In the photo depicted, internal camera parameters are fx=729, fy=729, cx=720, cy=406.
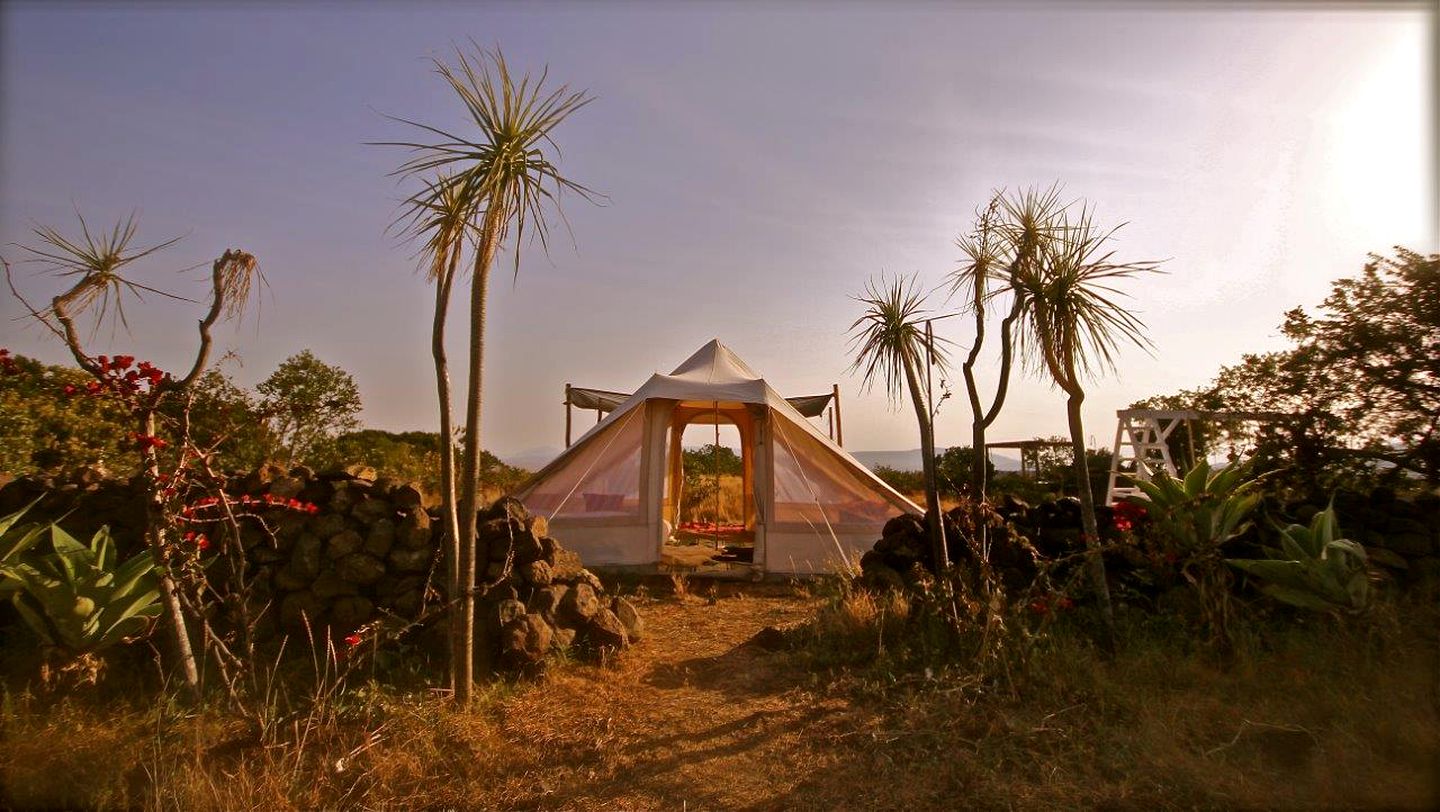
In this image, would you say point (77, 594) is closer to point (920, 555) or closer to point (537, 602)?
point (537, 602)

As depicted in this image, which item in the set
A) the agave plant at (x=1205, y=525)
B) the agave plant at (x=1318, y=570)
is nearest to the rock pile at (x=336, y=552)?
the agave plant at (x=1205, y=525)

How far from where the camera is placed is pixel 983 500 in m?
5.06

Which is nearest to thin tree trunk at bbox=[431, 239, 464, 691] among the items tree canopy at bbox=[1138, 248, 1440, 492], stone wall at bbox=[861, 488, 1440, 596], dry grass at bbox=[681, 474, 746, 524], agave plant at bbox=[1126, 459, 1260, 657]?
stone wall at bbox=[861, 488, 1440, 596]

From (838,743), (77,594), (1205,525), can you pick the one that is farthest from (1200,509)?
(77,594)

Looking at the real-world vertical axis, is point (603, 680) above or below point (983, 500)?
below

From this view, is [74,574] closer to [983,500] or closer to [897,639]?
[897,639]

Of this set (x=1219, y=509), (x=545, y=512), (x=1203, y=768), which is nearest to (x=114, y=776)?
(x=1203, y=768)

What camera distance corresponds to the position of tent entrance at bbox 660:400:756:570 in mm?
9461

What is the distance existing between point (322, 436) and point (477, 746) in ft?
17.1

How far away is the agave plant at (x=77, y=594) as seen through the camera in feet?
11.6

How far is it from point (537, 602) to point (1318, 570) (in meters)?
4.90

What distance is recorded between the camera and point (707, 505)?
1458 cm

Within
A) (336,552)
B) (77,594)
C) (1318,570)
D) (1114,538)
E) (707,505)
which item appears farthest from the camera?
(707,505)

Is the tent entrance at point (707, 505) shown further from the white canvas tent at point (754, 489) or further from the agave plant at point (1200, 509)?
the agave plant at point (1200, 509)
